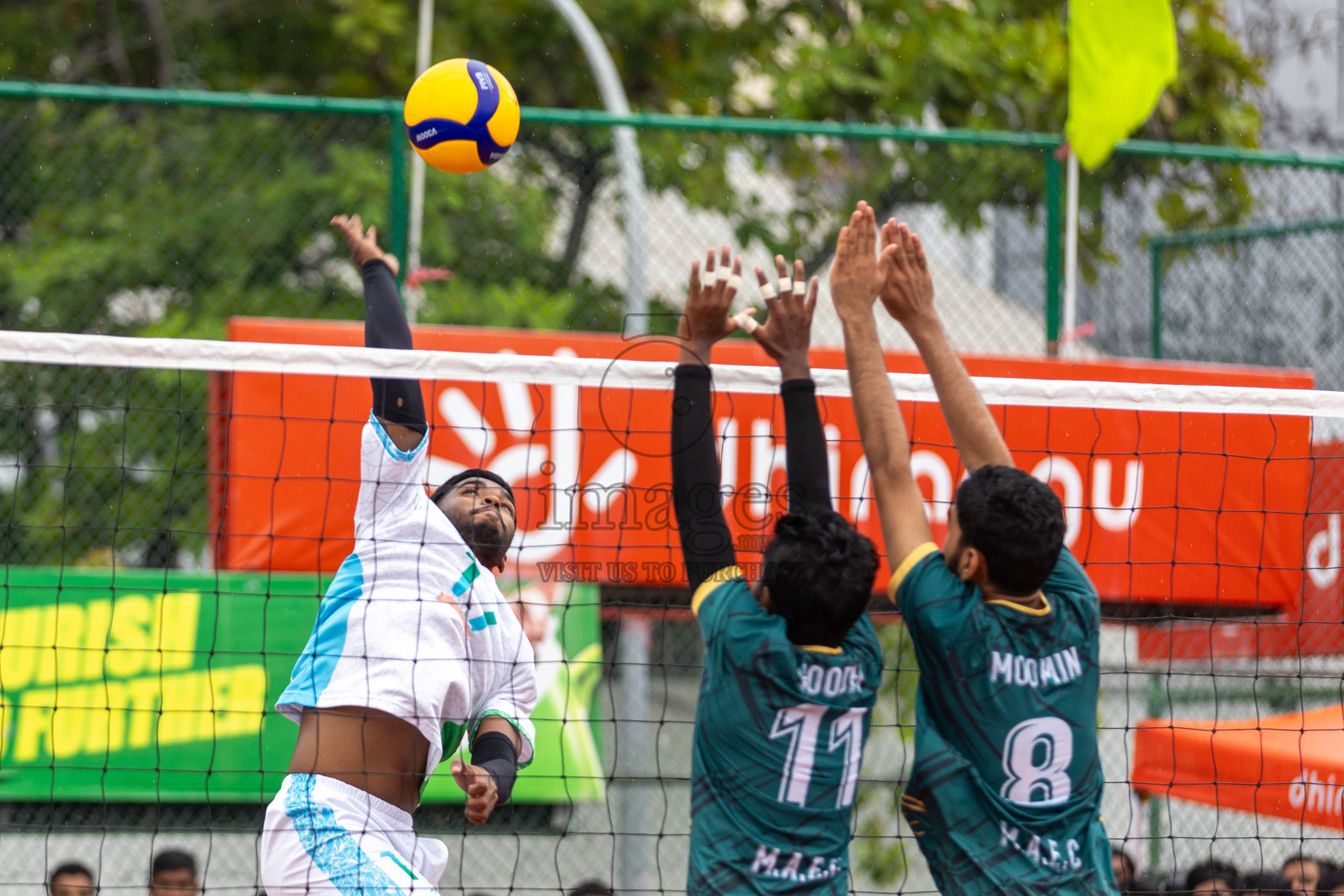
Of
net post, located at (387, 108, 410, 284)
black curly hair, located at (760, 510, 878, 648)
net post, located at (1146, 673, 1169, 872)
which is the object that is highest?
net post, located at (387, 108, 410, 284)

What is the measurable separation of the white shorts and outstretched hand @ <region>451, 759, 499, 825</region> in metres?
0.22

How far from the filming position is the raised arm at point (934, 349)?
3.20 meters

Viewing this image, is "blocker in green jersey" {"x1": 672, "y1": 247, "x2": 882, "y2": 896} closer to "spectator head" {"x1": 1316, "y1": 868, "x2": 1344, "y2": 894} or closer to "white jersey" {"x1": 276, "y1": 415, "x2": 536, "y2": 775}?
"white jersey" {"x1": 276, "y1": 415, "x2": 536, "y2": 775}

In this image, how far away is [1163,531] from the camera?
6.22m

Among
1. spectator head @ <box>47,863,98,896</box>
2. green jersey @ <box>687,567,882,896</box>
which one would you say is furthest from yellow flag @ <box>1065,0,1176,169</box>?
spectator head @ <box>47,863,98,896</box>

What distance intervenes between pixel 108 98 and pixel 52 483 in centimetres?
263

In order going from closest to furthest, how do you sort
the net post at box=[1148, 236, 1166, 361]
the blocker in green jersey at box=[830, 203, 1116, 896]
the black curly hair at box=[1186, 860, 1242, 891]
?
the blocker in green jersey at box=[830, 203, 1116, 896], the black curly hair at box=[1186, 860, 1242, 891], the net post at box=[1148, 236, 1166, 361]

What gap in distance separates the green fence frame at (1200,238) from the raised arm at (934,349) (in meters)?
4.74

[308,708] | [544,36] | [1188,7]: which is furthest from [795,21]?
[308,708]

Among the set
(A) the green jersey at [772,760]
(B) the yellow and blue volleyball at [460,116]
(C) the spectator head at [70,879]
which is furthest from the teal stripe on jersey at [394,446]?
(C) the spectator head at [70,879]

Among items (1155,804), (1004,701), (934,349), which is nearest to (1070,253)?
(1155,804)

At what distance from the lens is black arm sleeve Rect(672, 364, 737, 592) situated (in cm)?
302

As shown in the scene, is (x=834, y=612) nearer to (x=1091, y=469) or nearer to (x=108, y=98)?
(x=1091, y=469)

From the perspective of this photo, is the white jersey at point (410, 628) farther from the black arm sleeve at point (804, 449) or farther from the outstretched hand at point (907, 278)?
the outstretched hand at point (907, 278)
